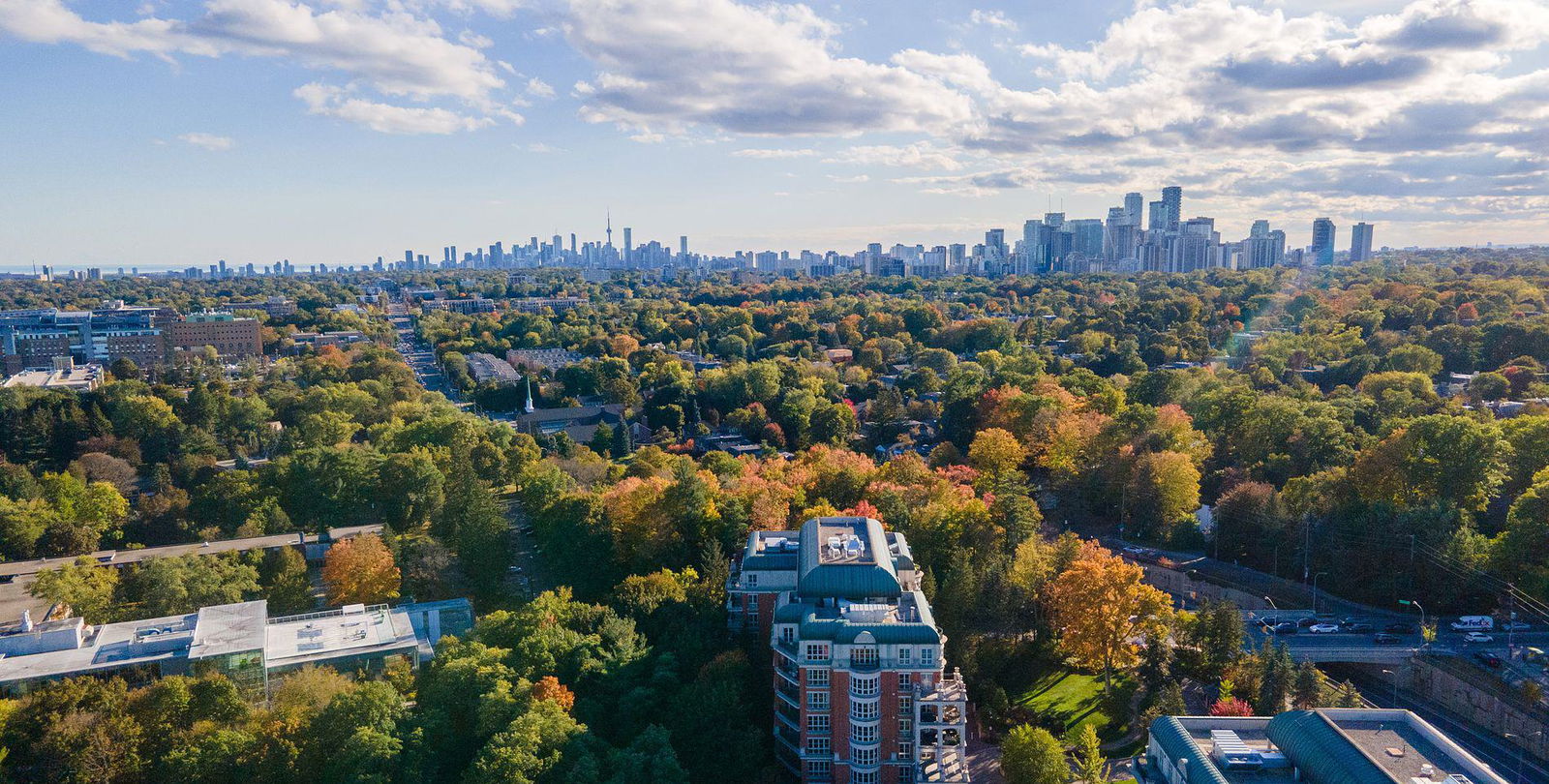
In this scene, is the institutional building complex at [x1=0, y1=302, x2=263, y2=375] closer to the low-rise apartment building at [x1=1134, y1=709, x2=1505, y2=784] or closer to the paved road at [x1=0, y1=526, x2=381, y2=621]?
the paved road at [x1=0, y1=526, x2=381, y2=621]

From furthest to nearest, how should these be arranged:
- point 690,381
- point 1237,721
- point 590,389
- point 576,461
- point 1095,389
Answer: point 590,389 → point 690,381 → point 1095,389 → point 576,461 → point 1237,721

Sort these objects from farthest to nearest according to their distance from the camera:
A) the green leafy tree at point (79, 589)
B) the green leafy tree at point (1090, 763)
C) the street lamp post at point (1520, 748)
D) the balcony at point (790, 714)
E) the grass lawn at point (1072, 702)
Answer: the green leafy tree at point (79, 589)
the grass lawn at point (1072, 702)
the street lamp post at point (1520, 748)
the balcony at point (790, 714)
the green leafy tree at point (1090, 763)

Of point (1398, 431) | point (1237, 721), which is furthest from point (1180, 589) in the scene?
point (1237, 721)

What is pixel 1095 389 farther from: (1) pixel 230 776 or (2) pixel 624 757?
(1) pixel 230 776

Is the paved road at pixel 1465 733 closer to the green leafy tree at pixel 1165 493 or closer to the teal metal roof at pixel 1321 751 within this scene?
the green leafy tree at pixel 1165 493

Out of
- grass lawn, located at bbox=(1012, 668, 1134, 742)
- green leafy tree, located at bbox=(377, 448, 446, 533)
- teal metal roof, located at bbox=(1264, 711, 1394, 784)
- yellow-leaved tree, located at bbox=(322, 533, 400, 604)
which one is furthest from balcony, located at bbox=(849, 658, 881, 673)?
green leafy tree, located at bbox=(377, 448, 446, 533)

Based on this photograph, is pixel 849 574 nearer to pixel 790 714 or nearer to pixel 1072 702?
pixel 790 714

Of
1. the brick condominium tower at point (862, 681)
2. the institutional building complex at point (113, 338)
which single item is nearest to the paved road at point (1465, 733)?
the brick condominium tower at point (862, 681)
